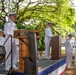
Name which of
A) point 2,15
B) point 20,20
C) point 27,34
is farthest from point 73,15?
point 27,34

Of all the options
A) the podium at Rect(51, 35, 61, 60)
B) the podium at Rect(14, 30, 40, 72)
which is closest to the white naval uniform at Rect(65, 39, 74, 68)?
the podium at Rect(51, 35, 61, 60)

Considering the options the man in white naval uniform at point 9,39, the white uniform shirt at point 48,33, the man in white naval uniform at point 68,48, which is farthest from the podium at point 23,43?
the man in white naval uniform at point 68,48

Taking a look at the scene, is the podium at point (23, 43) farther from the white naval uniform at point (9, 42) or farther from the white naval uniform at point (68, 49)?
the white naval uniform at point (68, 49)

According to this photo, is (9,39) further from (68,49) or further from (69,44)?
(68,49)

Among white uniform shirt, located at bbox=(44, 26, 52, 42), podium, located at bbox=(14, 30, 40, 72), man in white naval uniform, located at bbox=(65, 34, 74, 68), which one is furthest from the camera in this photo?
man in white naval uniform, located at bbox=(65, 34, 74, 68)

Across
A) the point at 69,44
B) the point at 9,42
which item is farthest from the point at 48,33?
the point at 9,42

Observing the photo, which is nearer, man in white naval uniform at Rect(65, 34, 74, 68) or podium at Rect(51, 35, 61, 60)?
podium at Rect(51, 35, 61, 60)

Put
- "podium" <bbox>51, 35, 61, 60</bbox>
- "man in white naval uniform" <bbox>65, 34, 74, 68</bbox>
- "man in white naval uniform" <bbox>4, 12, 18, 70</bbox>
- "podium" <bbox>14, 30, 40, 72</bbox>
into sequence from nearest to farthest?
1. "podium" <bbox>14, 30, 40, 72</bbox>
2. "man in white naval uniform" <bbox>4, 12, 18, 70</bbox>
3. "podium" <bbox>51, 35, 61, 60</bbox>
4. "man in white naval uniform" <bbox>65, 34, 74, 68</bbox>

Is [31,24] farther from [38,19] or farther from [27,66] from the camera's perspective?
Result: [27,66]

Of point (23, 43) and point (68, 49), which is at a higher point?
point (23, 43)

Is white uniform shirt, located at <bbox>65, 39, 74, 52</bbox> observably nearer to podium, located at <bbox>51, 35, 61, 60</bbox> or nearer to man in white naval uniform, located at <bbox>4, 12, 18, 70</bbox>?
podium, located at <bbox>51, 35, 61, 60</bbox>

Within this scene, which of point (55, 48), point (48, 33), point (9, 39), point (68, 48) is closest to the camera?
point (9, 39)

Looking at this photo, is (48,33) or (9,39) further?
(48,33)

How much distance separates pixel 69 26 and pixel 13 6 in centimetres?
430
